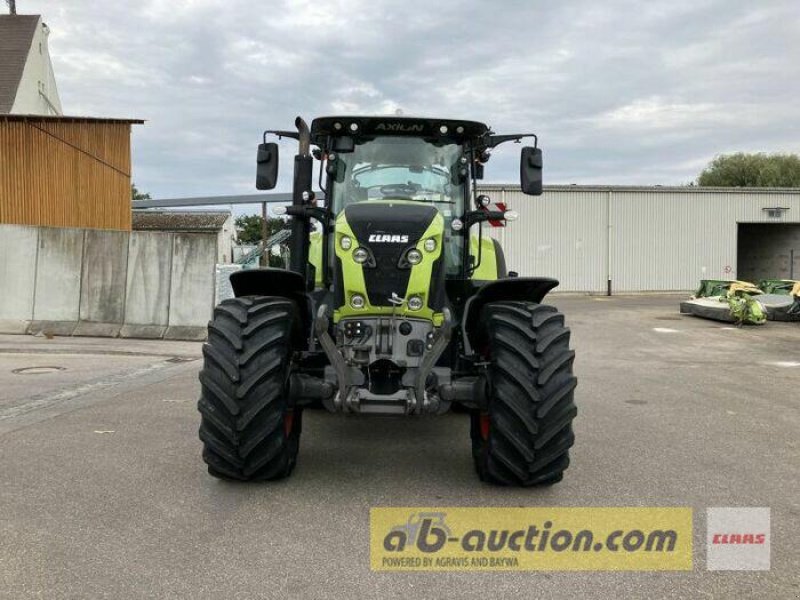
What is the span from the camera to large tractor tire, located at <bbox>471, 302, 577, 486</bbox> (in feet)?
13.9

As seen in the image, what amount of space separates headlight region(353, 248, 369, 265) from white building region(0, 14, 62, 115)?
86.8ft

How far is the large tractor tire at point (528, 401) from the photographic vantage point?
4.25m

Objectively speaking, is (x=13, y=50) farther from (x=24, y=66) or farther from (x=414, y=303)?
(x=414, y=303)

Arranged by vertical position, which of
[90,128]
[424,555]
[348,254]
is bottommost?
[424,555]

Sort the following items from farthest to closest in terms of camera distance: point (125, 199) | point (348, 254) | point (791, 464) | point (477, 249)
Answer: point (125, 199) < point (477, 249) < point (791, 464) < point (348, 254)

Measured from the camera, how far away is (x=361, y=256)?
4605 millimetres

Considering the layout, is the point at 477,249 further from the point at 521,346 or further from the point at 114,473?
the point at 114,473

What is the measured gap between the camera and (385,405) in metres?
4.34

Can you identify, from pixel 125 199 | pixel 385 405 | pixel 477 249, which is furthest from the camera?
pixel 125 199

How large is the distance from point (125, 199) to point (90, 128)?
7.36ft

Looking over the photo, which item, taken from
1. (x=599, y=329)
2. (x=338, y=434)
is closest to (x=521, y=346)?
(x=338, y=434)

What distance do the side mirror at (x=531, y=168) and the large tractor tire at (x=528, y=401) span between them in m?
1.48

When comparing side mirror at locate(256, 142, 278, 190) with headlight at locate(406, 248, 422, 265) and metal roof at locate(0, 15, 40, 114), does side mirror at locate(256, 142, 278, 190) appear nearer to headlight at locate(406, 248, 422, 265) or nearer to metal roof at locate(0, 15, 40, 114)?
headlight at locate(406, 248, 422, 265)

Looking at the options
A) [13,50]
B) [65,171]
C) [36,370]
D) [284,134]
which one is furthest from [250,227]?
[284,134]
